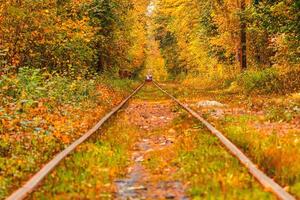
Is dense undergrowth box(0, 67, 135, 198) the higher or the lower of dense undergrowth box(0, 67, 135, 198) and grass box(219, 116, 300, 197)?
the higher

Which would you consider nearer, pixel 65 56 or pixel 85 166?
pixel 85 166

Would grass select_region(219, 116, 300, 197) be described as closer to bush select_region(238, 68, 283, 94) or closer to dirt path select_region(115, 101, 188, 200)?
dirt path select_region(115, 101, 188, 200)

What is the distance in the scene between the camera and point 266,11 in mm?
19031

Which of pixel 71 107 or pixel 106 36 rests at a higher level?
pixel 106 36

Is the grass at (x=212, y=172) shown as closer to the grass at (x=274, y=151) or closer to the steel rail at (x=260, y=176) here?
the steel rail at (x=260, y=176)

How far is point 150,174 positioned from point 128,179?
1.36ft

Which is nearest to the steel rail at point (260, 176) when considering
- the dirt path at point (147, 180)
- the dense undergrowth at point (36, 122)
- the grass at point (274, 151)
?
the grass at point (274, 151)

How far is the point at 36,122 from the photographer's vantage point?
11.0 meters

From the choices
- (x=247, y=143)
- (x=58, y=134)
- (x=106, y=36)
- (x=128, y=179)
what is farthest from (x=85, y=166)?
(x=106, y=36)

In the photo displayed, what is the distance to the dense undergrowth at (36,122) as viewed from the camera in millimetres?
7492

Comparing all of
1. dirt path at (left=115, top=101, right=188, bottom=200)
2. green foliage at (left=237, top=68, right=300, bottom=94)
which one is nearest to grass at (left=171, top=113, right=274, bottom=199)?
dirt path at (left=115, top=101, right=188, bottom=200)

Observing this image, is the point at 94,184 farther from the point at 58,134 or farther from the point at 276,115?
the point at 276,115

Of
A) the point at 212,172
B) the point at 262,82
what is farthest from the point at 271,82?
the point at 212,172

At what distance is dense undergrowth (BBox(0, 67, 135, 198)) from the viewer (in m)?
7.49
